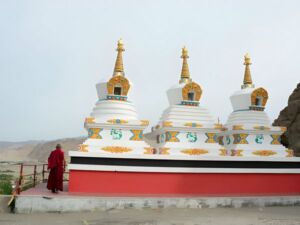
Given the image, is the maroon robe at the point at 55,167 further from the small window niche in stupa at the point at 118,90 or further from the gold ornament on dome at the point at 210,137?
the gold ornament on dome at the point at 210,137

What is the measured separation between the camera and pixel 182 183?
11188 mm

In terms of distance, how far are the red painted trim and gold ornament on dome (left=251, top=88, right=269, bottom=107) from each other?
3511 mm

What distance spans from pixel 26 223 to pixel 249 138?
9342mm

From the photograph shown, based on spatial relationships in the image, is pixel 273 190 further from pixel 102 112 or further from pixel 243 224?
pixel 102 112

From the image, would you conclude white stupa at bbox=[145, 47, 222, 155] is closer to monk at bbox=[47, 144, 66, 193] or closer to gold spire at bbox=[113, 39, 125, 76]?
gold spire at bbox=[113, 39, 125, 76]

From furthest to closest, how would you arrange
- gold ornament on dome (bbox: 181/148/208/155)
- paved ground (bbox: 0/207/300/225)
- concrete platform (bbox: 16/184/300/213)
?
gold ornament on dome (bbox: 181/148/208/155)
concrete platform (bbox: 16/184/300/213)
paved ground (bbox: 0/207/300/225)

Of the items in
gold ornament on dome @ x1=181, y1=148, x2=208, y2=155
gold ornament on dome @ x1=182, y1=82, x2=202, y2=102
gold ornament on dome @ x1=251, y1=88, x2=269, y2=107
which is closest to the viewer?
gold ornament on dome @ x1=181, y1=148, x2=208, y2=155

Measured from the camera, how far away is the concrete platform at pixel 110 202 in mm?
8727

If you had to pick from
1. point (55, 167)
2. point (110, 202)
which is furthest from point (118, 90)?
point (110, 202)

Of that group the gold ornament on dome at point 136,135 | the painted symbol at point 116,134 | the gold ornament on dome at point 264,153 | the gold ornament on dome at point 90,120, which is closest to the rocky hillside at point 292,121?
the gold ornament on dome at point 264,153

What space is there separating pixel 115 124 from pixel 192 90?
4.03m

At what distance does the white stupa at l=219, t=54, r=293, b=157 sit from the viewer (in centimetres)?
1268

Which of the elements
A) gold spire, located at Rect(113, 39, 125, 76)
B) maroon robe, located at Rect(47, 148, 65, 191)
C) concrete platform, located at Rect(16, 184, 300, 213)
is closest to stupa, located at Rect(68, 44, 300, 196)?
gold spire, located at Rect(113, 39, 125, 76)

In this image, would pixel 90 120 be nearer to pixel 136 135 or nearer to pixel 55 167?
pixel 136 135
